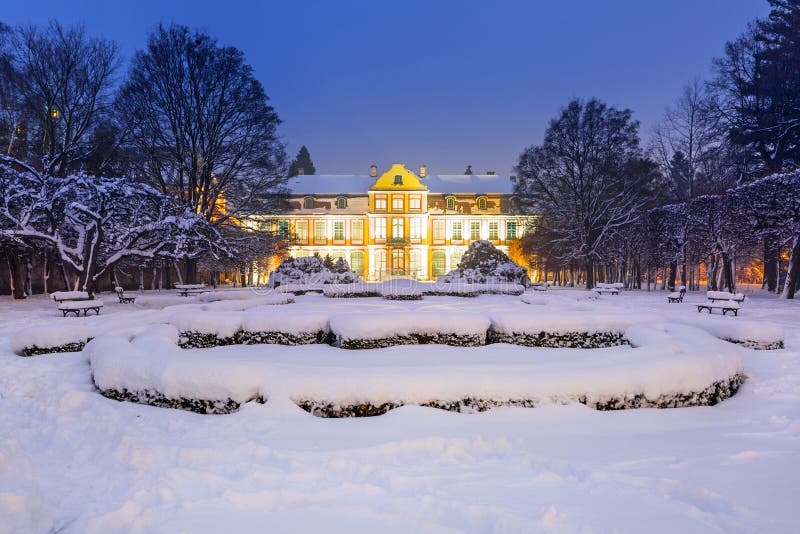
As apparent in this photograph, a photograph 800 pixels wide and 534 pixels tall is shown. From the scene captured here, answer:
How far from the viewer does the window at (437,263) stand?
45.2m

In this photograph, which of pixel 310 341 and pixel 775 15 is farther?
pixel 775 15

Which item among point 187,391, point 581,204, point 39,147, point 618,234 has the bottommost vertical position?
point 187,391

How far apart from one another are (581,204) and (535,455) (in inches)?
1064

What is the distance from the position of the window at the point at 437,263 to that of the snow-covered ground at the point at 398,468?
130ft

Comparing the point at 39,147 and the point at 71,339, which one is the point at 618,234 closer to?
the point at 71,339

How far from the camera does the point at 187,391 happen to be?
15.9 feet

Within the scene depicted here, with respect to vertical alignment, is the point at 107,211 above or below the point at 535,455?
above

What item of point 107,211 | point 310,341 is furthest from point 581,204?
point 107,211

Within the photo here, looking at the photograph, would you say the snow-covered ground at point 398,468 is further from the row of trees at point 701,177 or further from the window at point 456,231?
the window at point 456,231

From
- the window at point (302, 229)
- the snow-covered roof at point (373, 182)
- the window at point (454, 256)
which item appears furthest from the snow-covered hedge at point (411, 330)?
the snow-covered roof at point (373, 182)

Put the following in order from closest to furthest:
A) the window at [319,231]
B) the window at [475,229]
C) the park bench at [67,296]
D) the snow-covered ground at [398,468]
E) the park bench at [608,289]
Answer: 1. the snow-covered ground at [398,468]
2. the park bench at [67,296]
3. the park bench at [608,289]
4. the window at [319,231]
5. the window at [475,229]

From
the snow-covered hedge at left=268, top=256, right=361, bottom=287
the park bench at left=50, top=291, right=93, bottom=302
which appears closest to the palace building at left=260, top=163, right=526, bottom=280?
the snow-covered hedge at left=268, top=256, right=361, bottom=287

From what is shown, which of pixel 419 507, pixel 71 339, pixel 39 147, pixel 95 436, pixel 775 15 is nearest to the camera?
pixel 419 507

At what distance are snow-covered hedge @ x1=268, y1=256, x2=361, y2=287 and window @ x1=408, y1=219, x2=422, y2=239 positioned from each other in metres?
22.6
